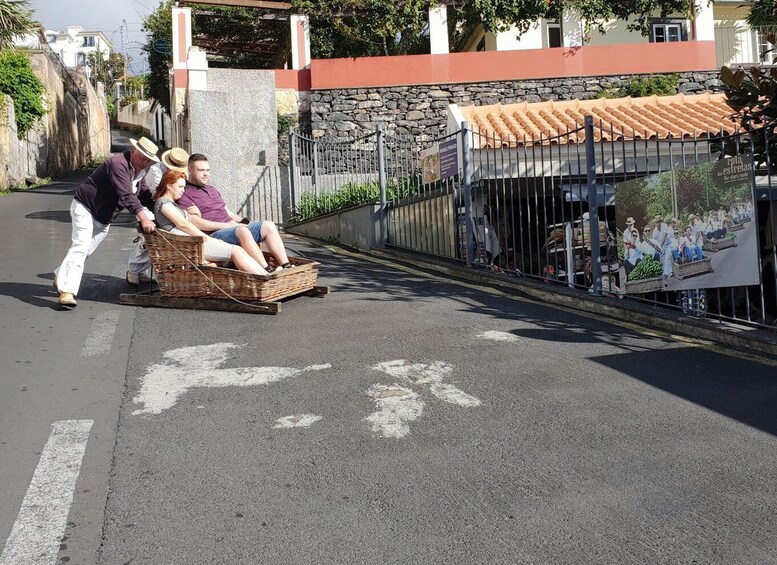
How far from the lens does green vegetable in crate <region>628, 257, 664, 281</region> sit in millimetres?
7502

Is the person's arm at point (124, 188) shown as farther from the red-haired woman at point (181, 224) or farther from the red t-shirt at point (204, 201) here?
the red t-shirt at point (204, 201)

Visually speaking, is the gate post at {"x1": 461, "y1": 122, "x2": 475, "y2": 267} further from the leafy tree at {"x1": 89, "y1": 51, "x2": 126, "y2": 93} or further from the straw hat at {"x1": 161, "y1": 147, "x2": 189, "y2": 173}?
the leafy tree at {"x1": 89, "y1": 51, "x2": 126, "y2": 93}

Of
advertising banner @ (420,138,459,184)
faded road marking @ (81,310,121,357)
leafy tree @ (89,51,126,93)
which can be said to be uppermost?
leafy tree @ (89,51,126,93)

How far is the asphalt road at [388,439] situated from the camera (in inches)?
127

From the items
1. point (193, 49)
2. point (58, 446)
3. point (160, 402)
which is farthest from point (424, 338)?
point (193, 49)

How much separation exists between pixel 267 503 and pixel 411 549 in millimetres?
735

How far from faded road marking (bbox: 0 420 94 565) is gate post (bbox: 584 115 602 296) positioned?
17.5ft

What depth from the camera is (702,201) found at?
22.6 feet

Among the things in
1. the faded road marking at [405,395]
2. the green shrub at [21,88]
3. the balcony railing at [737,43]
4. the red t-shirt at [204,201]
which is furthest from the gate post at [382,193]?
the balcony railing at [737,43]

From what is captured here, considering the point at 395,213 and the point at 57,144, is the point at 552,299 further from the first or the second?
the point at 57,144

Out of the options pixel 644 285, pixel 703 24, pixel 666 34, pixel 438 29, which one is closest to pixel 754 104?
pixel 644 285

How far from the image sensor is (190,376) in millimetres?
5562

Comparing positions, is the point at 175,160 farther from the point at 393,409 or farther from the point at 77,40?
the point at 77,40

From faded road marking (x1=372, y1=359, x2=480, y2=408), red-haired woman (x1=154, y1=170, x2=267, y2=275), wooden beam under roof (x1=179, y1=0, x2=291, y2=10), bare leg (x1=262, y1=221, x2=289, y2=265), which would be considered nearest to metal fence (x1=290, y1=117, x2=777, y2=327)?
faded road marking (x1=372, y1=359, x2=480, y2=408)
